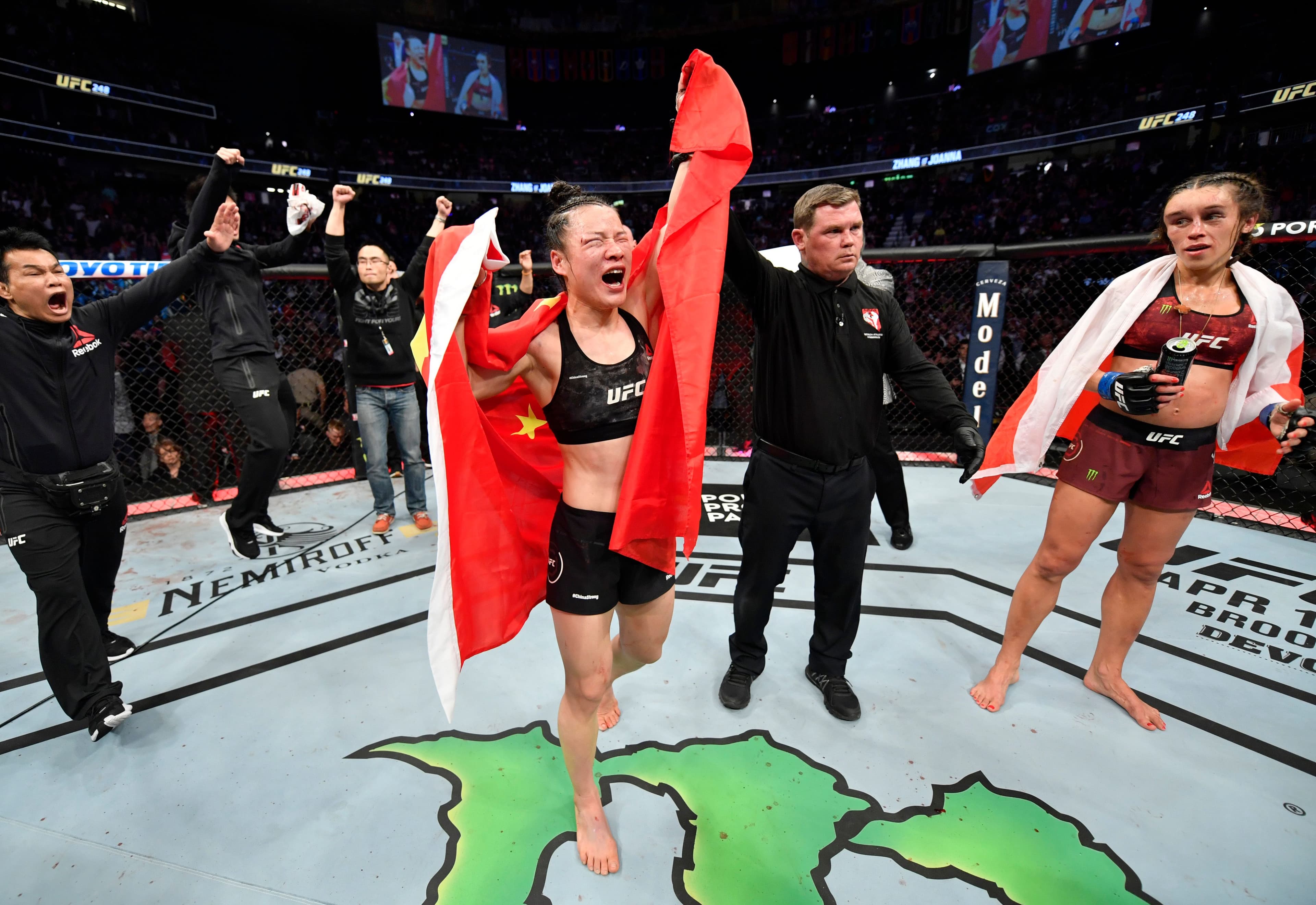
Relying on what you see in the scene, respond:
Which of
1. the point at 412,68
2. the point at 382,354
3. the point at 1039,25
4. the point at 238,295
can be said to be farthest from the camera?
the point at 412,68

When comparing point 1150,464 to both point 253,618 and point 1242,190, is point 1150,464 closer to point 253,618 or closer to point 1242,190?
point 1242,190

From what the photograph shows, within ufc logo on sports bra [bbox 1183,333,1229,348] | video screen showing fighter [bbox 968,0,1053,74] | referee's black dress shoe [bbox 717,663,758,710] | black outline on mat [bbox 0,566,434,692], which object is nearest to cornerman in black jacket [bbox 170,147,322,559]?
black outline on mat [bbox 0,566,434,692]

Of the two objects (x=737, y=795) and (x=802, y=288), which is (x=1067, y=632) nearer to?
(x=737, y=795)

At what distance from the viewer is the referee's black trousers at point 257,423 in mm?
3094

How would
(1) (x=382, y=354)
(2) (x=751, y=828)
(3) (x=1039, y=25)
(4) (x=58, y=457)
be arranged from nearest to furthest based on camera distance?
(2) (x=751, y=828) < (4) (x=58, y=457) < (1) (x=382, y=354) < (3) (x=1039, y=25)

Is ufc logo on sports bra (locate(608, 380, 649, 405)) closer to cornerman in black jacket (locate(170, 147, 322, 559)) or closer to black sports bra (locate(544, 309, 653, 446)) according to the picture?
black sports bra (locate(544, 309, 653, 446))

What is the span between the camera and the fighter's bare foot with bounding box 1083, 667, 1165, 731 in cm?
205

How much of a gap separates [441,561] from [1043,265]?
1483cm

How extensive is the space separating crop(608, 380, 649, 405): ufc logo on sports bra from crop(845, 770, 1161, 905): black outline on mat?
1.34 meters

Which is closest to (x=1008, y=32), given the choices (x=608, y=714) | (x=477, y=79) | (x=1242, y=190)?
(x=477, y=79)

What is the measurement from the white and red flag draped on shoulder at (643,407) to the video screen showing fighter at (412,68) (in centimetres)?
2138

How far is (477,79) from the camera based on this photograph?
19.9 m

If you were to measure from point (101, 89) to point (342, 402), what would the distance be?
14.6 m

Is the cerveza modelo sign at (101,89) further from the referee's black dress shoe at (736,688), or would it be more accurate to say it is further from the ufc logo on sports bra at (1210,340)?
the ufc logo on sports bra at (1210,340)
